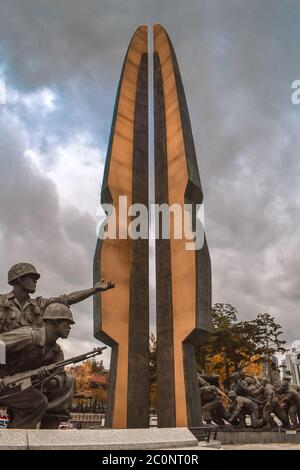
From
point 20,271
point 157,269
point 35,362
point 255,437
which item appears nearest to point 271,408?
point 255,437

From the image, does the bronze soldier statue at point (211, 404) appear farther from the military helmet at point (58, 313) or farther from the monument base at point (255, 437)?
the military helmet at point (58, 313)

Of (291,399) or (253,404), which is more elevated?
(291,399)

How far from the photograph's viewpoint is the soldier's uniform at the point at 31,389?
452 centimetres

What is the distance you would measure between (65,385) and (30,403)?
460mm

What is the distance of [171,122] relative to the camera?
590 inches

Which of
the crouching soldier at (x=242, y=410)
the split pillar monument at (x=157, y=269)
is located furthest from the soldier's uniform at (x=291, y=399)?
the split pillar monument at (x=157, y=269)

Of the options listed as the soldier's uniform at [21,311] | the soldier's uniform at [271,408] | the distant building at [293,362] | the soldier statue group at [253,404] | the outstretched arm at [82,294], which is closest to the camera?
the soldier's uniform at [21,311]

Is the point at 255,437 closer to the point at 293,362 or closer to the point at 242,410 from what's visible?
the point at 242,410

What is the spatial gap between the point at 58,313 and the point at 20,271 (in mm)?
910

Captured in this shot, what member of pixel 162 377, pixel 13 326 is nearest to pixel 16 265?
pixel 13 326

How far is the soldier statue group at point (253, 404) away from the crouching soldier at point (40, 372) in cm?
973

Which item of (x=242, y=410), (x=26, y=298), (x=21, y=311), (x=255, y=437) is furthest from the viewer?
(x=242, y=410)

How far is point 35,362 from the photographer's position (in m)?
4.67

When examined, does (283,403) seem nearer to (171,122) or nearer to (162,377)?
(162,377)
